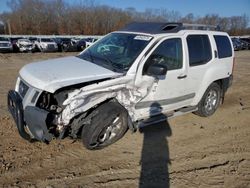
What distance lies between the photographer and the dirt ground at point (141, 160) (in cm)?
365

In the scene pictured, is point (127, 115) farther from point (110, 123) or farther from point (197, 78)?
point (197, 78)

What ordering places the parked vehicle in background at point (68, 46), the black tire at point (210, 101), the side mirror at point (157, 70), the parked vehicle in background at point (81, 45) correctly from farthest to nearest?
the parked vehicle in background at point (81, 45) → the parked vehicle in background at point (68, 46) → the black tire at point (210, 101) → the side mirror at point (157, 70)

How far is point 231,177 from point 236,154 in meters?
0.79

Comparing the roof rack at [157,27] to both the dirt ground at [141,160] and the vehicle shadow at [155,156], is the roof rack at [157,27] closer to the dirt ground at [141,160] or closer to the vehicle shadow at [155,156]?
the vehicle shadow at [155,156]

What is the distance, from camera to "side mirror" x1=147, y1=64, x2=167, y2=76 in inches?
173

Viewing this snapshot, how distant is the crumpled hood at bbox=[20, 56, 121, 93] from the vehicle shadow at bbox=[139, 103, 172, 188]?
1222 mm

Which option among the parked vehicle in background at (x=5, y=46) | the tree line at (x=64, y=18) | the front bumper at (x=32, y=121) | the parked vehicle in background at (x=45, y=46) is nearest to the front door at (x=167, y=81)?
the front bumper at (x=32, y=121)

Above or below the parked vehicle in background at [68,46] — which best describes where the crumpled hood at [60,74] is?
above

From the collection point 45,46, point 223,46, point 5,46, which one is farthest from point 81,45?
point 223,46

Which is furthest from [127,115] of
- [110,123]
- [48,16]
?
[48,16]

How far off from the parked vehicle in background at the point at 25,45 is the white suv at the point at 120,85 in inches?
838

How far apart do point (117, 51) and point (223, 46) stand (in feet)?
9.21

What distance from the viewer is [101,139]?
4316 millimetres

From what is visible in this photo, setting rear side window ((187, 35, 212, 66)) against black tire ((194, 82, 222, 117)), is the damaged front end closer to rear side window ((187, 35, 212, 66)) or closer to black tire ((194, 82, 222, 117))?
rear side window ((187, 35, 212, 66))
